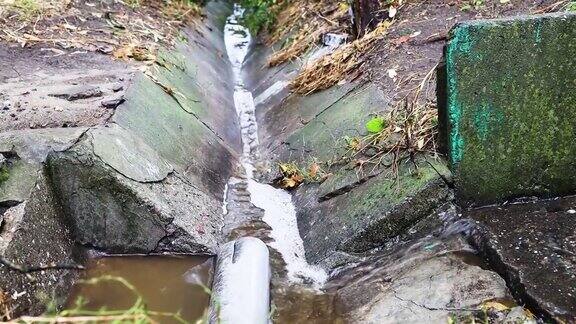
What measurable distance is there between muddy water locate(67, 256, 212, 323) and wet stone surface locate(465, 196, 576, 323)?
64.0 inches

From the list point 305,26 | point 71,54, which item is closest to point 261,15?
point 305,26

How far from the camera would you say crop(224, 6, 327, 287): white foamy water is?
369 cm

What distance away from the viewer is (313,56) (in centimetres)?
680

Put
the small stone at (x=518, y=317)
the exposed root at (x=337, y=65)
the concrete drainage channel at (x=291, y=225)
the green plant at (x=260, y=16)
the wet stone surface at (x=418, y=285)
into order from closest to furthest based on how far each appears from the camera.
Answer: the small stone at (x=518, y=317) < the wet stone surface at (x=418, y=285) < the concrete drainage channel at (x=291, y=225) < the exposed root at (x=337, y=65) < the green plant at (x=260, y=16)

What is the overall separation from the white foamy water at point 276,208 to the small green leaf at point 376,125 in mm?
881

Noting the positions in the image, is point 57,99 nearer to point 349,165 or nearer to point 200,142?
point 200,142

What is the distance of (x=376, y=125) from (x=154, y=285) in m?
1.87

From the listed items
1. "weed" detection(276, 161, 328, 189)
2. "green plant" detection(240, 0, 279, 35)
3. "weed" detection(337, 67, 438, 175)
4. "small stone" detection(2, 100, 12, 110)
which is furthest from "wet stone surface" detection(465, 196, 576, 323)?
"green plant" detection(240, 0, 279, 35)

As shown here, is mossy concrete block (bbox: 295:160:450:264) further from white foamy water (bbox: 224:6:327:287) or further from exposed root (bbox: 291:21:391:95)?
exposed root (bbox: 291:21:391:95)

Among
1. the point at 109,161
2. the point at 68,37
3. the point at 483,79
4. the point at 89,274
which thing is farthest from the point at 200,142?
the point at 483,79

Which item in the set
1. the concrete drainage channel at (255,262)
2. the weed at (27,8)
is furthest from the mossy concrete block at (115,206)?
the weed at (27,8)

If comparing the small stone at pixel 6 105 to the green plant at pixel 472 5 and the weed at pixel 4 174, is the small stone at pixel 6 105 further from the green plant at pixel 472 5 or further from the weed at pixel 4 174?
the green plant at pixel 472 5

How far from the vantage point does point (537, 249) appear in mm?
2961

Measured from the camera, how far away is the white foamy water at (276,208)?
3.69m
